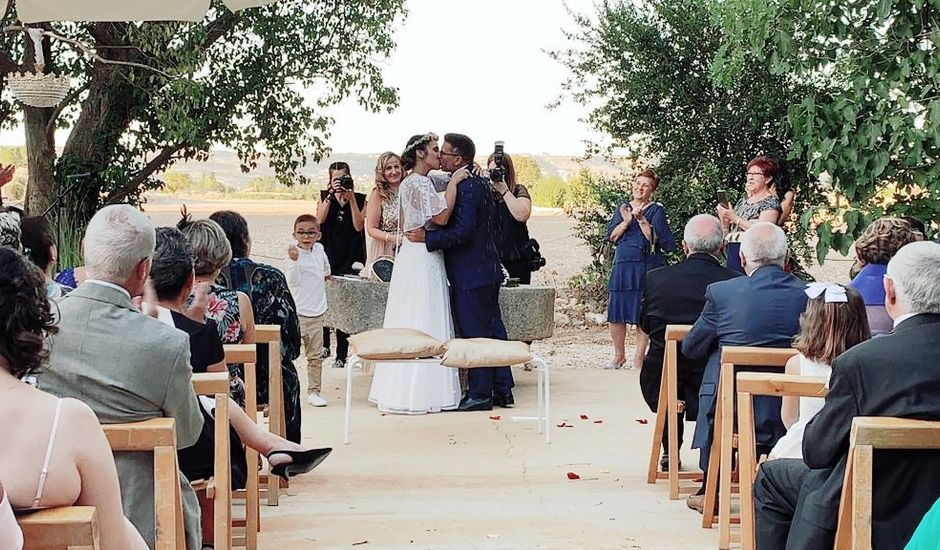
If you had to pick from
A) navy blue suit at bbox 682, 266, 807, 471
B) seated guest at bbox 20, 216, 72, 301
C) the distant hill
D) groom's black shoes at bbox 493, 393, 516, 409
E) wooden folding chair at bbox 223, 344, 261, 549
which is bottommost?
groom's black shoes at bbox 493, 393, 516, 409

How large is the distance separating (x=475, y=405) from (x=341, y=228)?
2.60 m

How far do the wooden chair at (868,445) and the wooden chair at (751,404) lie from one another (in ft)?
2.46

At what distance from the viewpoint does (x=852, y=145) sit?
6629mm

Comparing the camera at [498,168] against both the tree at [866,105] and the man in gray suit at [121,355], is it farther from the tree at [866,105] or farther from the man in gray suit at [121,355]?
the man in gray suit at [121,355]

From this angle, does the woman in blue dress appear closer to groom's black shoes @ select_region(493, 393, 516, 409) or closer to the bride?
groom's black shoes @ select_region(493, 393, 516, 409)

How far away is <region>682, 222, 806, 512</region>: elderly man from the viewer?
518cm

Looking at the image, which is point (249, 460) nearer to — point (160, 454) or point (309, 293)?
point (160, 454)

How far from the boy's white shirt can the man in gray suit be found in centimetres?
490

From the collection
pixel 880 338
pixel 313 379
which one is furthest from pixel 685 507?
pixel 313 379

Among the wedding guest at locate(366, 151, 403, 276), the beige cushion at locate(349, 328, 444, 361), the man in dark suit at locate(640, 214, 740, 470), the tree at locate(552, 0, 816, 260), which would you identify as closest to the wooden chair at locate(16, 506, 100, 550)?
the man in dark suit at locate(640, 214, 740, 470)

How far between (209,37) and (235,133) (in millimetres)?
1054

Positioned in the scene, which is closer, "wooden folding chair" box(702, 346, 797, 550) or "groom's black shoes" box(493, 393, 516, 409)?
"wooden folding chair" box(702, 346, 797, 550)

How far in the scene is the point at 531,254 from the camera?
10.0m

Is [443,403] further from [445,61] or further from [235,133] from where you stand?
[445,61]
